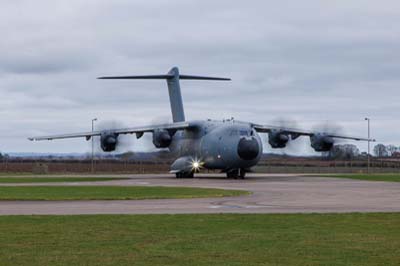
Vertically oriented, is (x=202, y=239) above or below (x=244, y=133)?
below

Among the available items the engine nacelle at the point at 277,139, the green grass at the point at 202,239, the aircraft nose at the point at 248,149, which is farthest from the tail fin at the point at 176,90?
the green grass at the point at 202,239

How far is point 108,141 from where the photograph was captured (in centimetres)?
6269

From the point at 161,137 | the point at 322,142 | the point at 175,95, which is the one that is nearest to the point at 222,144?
the point at 161,137

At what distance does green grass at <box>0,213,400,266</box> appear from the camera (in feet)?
43.2

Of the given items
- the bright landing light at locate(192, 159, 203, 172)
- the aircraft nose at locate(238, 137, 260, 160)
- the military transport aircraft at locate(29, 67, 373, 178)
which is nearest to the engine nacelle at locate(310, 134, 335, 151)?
the military transport aircraft at locate(29, 67, 373, 178)

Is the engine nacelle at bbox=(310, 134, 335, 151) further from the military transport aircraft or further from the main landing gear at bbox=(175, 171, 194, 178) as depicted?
the main landing gear at bbox=(175, 171, 194, 178)

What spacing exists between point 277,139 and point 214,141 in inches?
292

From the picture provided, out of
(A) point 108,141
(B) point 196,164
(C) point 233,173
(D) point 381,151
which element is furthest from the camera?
(D) point 381,151

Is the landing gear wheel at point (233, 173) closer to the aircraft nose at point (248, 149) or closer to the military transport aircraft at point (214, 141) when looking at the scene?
the military transport aircraft at point (214, 141)

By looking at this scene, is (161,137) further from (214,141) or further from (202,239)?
(202,239)

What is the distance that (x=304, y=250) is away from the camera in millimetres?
14203

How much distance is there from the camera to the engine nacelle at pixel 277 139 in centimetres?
6531

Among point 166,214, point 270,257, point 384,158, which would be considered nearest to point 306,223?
point 166,214

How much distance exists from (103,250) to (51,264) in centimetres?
174
